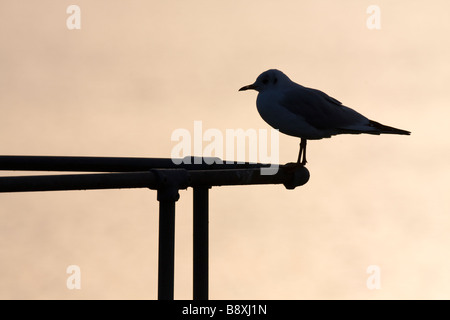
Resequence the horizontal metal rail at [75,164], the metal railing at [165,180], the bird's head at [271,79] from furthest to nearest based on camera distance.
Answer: the bird's head at [271,79] → the horizontal metal rail at [75,164] → the metal railing at [165,180]

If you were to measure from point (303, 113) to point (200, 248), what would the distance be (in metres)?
2.50

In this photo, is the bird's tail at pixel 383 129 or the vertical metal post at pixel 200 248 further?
the bird's tail at pixel 383 129

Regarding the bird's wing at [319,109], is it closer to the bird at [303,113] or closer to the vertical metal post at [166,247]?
the bird at [303,113]

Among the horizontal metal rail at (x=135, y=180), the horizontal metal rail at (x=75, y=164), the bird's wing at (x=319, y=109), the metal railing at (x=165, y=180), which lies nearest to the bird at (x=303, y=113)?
the bird's wing at (x=319, y=109)

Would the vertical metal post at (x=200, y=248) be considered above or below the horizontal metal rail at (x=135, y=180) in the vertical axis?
below

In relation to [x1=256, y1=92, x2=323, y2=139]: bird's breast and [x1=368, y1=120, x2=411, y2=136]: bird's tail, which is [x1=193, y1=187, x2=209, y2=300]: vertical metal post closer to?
[x1=256, y1=92, x2=323, y2=139]: bird's breast

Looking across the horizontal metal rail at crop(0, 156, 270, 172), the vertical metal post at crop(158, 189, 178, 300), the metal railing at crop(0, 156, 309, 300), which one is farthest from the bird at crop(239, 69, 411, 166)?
the vertical metal post at crop(158, 189, 178, 300)

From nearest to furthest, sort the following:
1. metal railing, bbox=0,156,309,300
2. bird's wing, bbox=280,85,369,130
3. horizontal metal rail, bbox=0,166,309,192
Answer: horizontal metal rail, bbox=0,166,309,192 → metal railing, bbox=0,156,309,300 → bird's wing, bbox=280,85,369,130

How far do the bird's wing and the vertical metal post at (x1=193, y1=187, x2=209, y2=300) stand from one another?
2304 millimetres

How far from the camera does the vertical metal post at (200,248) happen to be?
15.4 feet

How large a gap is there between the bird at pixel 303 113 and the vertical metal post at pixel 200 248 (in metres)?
2.17

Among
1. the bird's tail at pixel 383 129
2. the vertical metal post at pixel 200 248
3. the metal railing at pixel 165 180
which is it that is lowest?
the vertical metal post at pixel 200 248

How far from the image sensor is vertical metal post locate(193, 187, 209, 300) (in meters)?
4.68
